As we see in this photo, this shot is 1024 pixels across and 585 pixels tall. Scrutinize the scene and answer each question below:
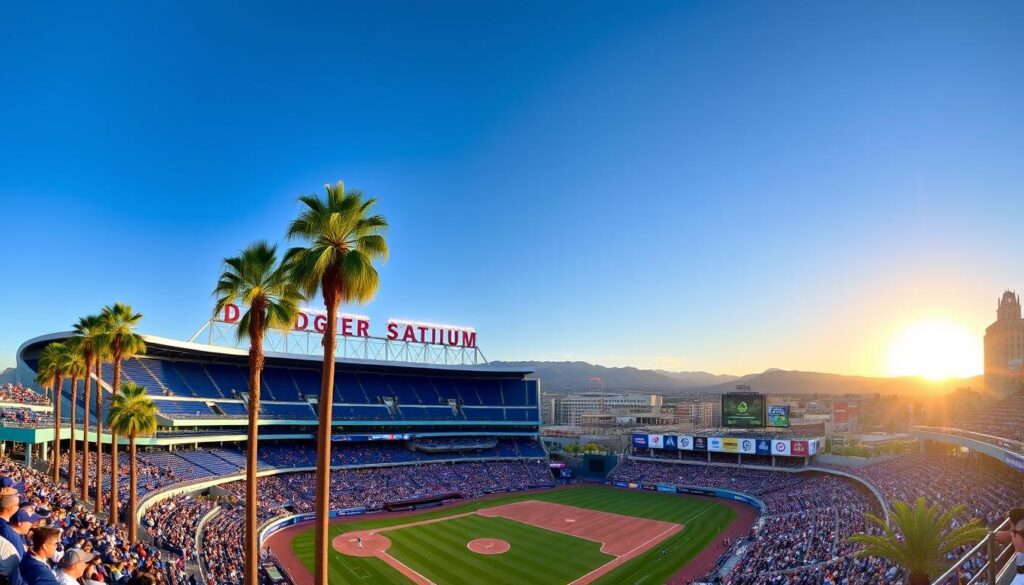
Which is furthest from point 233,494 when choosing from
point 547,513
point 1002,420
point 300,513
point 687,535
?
point 1002,420

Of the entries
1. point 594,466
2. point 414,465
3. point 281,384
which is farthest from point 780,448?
point 281,384

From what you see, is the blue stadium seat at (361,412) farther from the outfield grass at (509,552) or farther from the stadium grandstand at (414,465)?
the outfield grass at (509,552)

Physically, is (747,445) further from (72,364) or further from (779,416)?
(72,364)

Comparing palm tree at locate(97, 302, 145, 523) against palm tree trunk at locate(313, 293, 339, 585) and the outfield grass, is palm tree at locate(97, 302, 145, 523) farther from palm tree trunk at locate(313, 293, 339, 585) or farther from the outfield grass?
palm tree trunk at locate(313, 293, 339, 585)

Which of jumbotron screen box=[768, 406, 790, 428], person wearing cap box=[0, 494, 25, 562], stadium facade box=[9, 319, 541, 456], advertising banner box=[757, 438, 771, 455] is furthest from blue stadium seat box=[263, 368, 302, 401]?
person wearing cap box=[0, 494, 25, 562]

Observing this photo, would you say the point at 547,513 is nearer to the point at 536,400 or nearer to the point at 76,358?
the point at 536,400

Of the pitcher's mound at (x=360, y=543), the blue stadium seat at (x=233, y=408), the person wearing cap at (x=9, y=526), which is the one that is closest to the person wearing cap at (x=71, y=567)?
the person wearing cap at (x=9, y=526)
